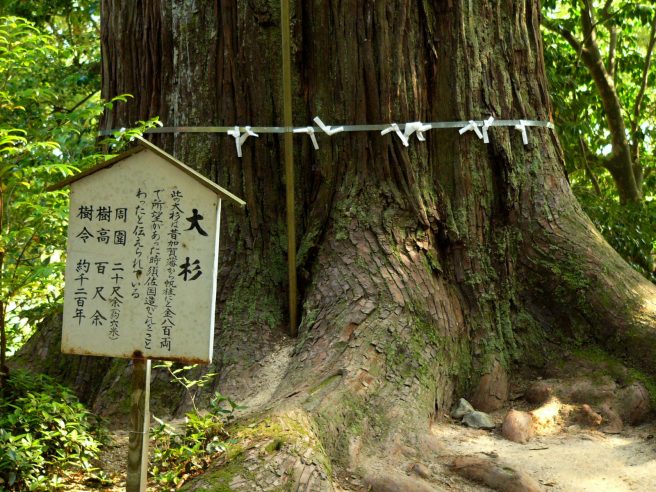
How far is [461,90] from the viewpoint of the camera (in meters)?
4.85

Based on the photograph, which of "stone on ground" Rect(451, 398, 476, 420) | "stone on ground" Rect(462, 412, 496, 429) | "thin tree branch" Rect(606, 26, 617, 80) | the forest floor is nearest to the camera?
the forest floor

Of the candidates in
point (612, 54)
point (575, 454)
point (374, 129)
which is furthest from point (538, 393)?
point (612, 54)

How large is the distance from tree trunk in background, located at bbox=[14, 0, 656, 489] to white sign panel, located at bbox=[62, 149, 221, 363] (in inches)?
62.0

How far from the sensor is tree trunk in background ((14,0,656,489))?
15.1ft

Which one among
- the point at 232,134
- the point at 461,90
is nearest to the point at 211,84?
the point at 232,134

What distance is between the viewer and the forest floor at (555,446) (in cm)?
375

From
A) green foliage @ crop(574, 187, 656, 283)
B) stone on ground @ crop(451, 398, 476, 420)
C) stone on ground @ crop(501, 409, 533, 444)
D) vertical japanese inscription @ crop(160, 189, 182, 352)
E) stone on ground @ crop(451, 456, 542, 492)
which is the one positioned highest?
green foliage @ crop(574, 187, 656, 283)

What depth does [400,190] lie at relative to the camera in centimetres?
471

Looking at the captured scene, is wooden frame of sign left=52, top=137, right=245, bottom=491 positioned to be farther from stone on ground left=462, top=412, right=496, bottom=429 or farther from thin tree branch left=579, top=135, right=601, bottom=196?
thin tree branch left=579, top=135, right=601, bottom=196

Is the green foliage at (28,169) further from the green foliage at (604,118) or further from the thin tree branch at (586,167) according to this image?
the thin tree branch at (586,167)

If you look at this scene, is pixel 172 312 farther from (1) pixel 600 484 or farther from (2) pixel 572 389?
(2) pixel 572 389

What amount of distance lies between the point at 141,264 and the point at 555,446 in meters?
2.52

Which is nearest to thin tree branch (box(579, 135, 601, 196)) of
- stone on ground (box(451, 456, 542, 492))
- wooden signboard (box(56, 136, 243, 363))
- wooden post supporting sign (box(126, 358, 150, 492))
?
stone on ground (box(451, 456, 542, 492))

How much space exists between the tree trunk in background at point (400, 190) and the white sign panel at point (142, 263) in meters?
1.58
